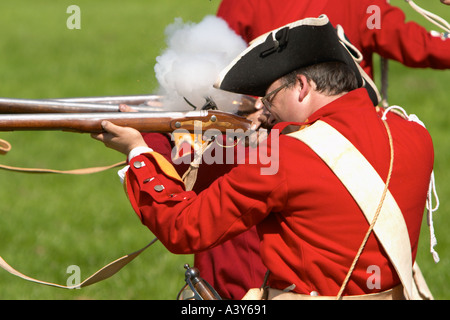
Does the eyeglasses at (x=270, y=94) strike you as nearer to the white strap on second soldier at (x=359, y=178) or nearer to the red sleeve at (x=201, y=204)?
the white strap on second soldier at (x=359, y=178)

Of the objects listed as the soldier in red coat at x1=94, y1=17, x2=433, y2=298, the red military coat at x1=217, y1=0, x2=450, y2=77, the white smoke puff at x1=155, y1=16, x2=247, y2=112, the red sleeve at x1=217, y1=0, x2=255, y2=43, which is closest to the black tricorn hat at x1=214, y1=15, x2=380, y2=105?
the soldier in red coat at x1=94, y1=17, x2=433, y2=298

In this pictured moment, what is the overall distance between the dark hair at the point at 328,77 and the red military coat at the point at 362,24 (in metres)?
1.00

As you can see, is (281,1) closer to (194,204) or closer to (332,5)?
(332,5)

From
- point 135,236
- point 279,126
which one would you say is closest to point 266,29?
point 279,126

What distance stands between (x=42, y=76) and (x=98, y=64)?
119cm

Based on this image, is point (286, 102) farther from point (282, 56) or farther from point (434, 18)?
point (434, 18)

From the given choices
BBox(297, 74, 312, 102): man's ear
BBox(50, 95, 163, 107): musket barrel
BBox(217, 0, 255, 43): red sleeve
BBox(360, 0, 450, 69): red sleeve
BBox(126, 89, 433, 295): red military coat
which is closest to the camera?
BBox(126, 89, 433, 295): red military coat

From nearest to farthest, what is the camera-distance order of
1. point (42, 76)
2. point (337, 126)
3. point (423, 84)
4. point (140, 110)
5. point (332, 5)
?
point (337, 126) < point (140, 110) < point (332, 5) < point (423, 84) < point (42, 76)

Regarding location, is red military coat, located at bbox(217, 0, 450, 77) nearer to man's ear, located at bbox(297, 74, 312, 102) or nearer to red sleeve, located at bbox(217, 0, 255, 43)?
red sleeve, located at bbox(217, 0, 255, 43)

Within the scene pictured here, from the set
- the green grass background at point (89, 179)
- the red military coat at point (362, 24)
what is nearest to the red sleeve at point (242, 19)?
the red military coat at point (362, 24)

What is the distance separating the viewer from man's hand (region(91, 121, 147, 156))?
3365mm

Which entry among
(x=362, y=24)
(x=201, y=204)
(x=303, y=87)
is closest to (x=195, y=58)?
(x=303, y=87)

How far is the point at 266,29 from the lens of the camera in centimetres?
428

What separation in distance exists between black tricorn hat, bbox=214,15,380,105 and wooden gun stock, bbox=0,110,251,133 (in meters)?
0.27
